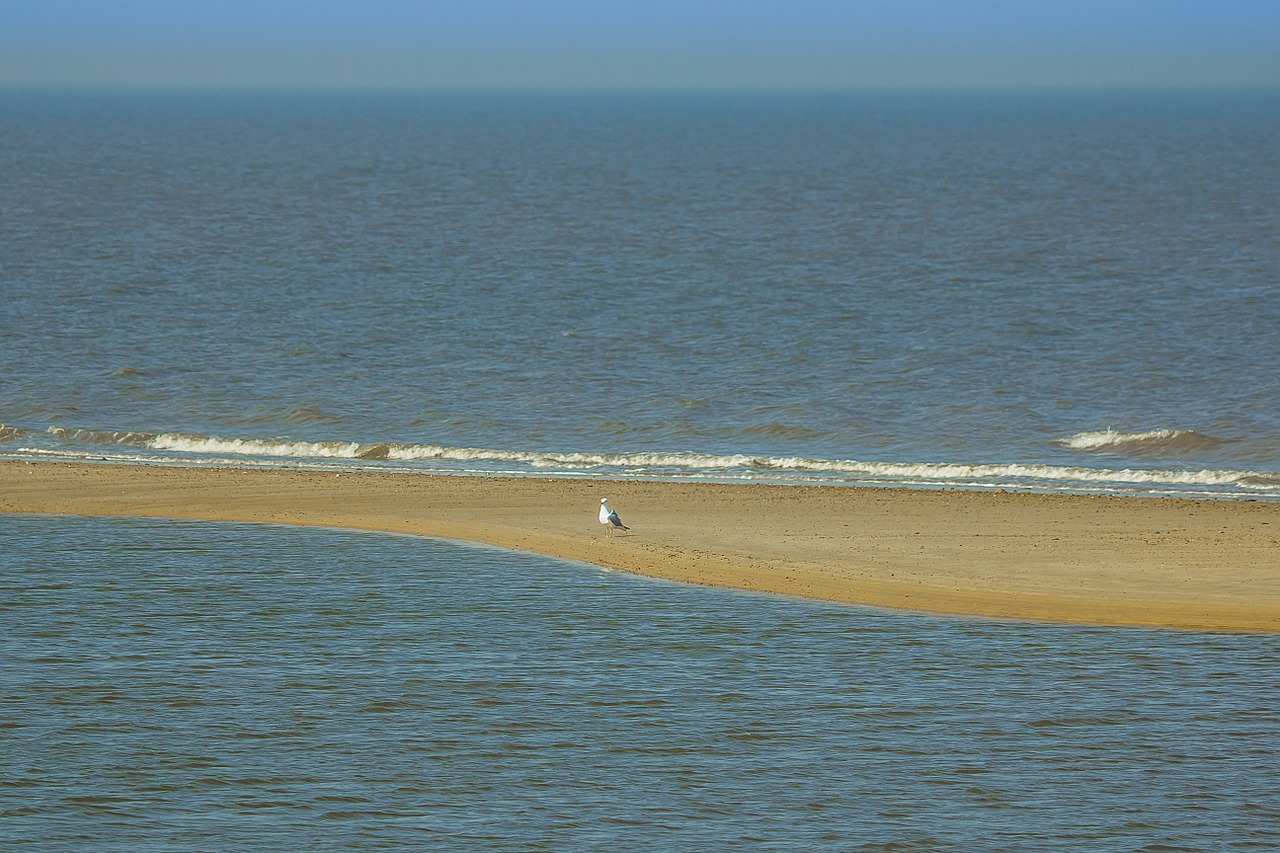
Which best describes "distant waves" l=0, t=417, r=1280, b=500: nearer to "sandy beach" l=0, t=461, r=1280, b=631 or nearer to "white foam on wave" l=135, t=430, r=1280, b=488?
"white foam on wave" l=135, t=430, r=1280, b=488

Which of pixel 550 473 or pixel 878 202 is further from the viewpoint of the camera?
A: pixel 878 202

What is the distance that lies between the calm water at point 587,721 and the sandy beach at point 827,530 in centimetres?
93

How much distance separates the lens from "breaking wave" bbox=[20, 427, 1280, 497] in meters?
25.0

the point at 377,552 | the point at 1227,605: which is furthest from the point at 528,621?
the point at 1227,605

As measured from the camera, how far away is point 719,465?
87.2 ft

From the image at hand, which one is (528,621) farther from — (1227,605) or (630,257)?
(630,257)

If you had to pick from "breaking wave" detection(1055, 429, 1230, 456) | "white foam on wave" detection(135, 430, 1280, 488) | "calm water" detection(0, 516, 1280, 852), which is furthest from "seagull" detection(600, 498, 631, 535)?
"breaking wave" detection(1055, 429, 1230, 456)

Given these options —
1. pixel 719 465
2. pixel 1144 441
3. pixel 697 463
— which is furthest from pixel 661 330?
pixel 1144 441

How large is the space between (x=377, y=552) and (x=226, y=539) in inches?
80.8

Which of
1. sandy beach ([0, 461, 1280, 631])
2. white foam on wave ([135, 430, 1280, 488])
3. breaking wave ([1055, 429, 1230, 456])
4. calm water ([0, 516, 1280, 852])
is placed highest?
calm water ([0, 516, 1280, 852])

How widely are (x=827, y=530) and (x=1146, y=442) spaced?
840cm

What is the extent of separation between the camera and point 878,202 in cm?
7538

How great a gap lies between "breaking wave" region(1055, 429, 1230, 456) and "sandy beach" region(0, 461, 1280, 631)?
13.0 feet

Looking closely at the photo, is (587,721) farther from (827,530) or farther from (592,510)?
(592,510)
